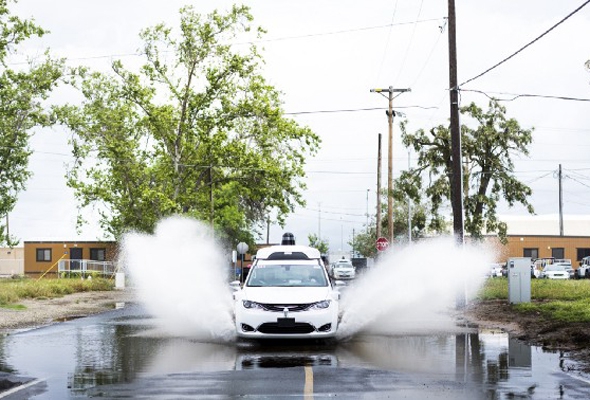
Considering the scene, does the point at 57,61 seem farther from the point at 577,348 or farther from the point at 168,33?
the point at 577,348

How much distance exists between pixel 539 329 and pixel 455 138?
35.0 ft

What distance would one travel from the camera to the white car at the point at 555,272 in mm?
61431

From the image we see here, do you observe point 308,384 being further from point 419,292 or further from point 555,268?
point 555,268

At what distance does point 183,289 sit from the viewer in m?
28.2

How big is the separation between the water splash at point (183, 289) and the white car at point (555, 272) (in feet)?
83.2

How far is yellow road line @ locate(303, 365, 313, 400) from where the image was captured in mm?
10438

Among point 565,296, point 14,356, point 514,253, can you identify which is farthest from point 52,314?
point 514,253

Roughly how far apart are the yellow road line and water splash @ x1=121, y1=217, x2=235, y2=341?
4339 millimetres

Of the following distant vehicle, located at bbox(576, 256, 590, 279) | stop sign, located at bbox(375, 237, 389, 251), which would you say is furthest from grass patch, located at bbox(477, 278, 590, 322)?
distant vehicle, located at bbox(576, 256, 590, 279)

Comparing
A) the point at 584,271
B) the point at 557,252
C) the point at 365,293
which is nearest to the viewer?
the point at 365,293

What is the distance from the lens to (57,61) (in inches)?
2056

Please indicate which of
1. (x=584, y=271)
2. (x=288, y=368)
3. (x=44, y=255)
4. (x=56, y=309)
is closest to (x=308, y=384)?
(x=288, y=368)

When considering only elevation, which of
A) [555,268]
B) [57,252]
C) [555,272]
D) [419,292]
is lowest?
[555,272]

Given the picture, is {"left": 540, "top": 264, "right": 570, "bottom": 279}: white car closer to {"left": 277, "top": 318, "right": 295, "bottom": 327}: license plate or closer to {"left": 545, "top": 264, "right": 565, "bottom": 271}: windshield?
{"left": 545, "top": 264, "right": 565, "bottom": 271}: windshield
